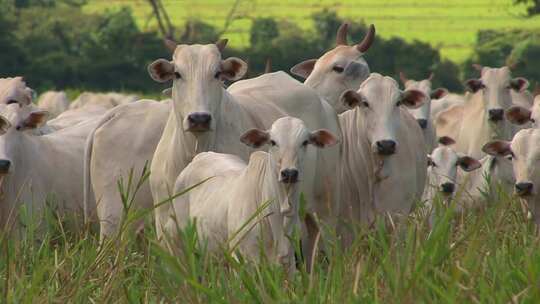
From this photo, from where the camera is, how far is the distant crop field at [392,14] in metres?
66.0

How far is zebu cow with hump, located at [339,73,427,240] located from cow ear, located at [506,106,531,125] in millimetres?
1692

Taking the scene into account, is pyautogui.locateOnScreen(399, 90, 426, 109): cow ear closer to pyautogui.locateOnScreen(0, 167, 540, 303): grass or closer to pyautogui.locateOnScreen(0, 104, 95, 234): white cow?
pyautogui.locateOnScreen(0, 104, 95, 234): white cow

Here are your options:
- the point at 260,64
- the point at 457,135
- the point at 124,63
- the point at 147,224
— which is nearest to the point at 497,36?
the point at 260,64

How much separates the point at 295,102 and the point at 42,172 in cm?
181

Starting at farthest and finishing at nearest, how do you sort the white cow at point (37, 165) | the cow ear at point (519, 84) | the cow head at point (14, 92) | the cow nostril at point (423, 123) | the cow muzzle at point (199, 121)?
1. the cow nostril at point (423, 123)
2. the cow ear at point (519, 84)
3. the cow head at point (14, 92)
4. the white cow at point (37, 165)
5. the cow muzzle at point (199, 121)

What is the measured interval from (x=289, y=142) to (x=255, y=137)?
1.05 feet

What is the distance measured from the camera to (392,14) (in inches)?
2938

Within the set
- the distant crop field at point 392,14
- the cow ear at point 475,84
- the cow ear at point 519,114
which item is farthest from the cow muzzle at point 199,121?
the distant crop field at point 392,14

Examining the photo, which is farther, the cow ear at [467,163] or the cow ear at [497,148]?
the cow ear at [467,163]

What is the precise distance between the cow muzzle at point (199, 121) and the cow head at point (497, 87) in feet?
20.2

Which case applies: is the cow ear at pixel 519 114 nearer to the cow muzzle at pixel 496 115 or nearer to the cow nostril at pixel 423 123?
the cow muzzle at pixel 496 115

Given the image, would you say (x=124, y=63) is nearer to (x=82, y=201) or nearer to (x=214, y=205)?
(x=82, y=201)

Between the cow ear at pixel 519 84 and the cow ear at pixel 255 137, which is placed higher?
the cow ear at pixel 255 137

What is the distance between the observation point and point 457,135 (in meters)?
16.2
